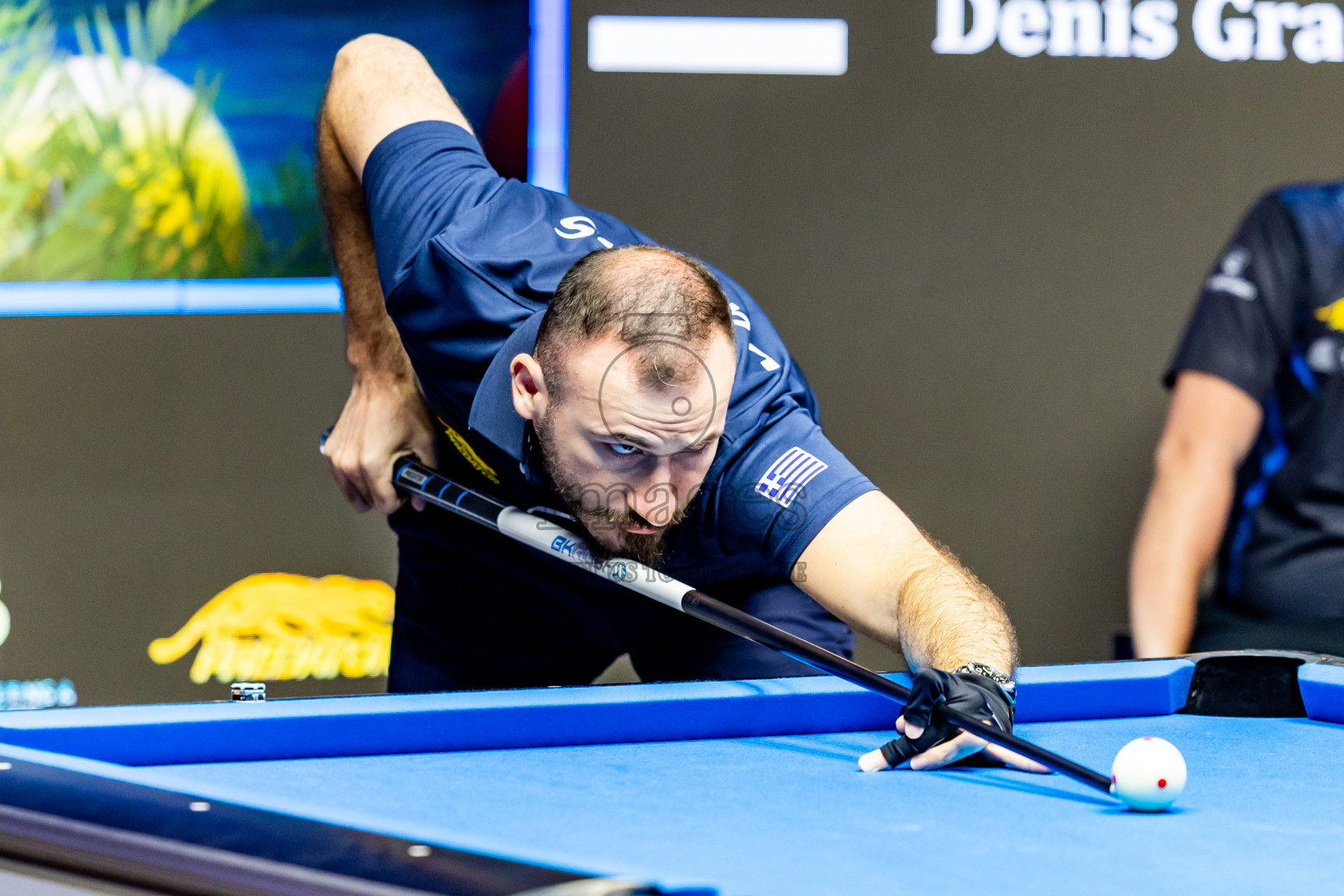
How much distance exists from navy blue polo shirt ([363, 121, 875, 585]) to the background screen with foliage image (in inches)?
53.0

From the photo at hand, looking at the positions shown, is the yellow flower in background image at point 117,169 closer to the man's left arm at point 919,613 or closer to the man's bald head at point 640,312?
the man's bald head at point 640,312

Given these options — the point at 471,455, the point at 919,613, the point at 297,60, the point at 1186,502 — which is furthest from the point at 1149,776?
the point at 297,60

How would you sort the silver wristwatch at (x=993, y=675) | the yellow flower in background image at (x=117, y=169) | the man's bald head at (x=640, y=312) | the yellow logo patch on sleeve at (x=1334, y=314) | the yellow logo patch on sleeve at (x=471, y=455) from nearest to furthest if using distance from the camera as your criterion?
the silver wristwatch at (x=993, y=675) < the man's bald head at (x=640, y=312) < the yellow logo patch on sleeve at (x=471, y=455) < the yellow logo patch on sleeve at (x=1334, y=314) < the yellow flower in background image at (x=117, y=169)

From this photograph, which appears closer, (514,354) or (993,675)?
(993,675)

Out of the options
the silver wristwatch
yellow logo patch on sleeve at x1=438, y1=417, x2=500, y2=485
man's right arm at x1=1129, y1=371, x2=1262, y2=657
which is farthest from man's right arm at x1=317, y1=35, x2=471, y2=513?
man's right arm at x1=1129, y1=371, x2=1262, y2=657

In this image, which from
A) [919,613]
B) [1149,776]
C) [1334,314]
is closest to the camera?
[1149,776]

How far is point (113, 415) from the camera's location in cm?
350

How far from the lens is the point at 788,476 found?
5.99ft

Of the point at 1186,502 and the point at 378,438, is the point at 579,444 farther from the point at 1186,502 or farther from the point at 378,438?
the point at 1186,502

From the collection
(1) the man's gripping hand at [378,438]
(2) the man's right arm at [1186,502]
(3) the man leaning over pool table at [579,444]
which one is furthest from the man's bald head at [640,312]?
(2) the man's right arm at [1186,502]

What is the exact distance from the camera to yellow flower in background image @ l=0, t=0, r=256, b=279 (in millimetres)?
3416

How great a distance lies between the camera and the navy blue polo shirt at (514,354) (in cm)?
184

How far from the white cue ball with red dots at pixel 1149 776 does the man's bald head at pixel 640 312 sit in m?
0.72

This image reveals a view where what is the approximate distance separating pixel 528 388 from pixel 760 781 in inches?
29.3
